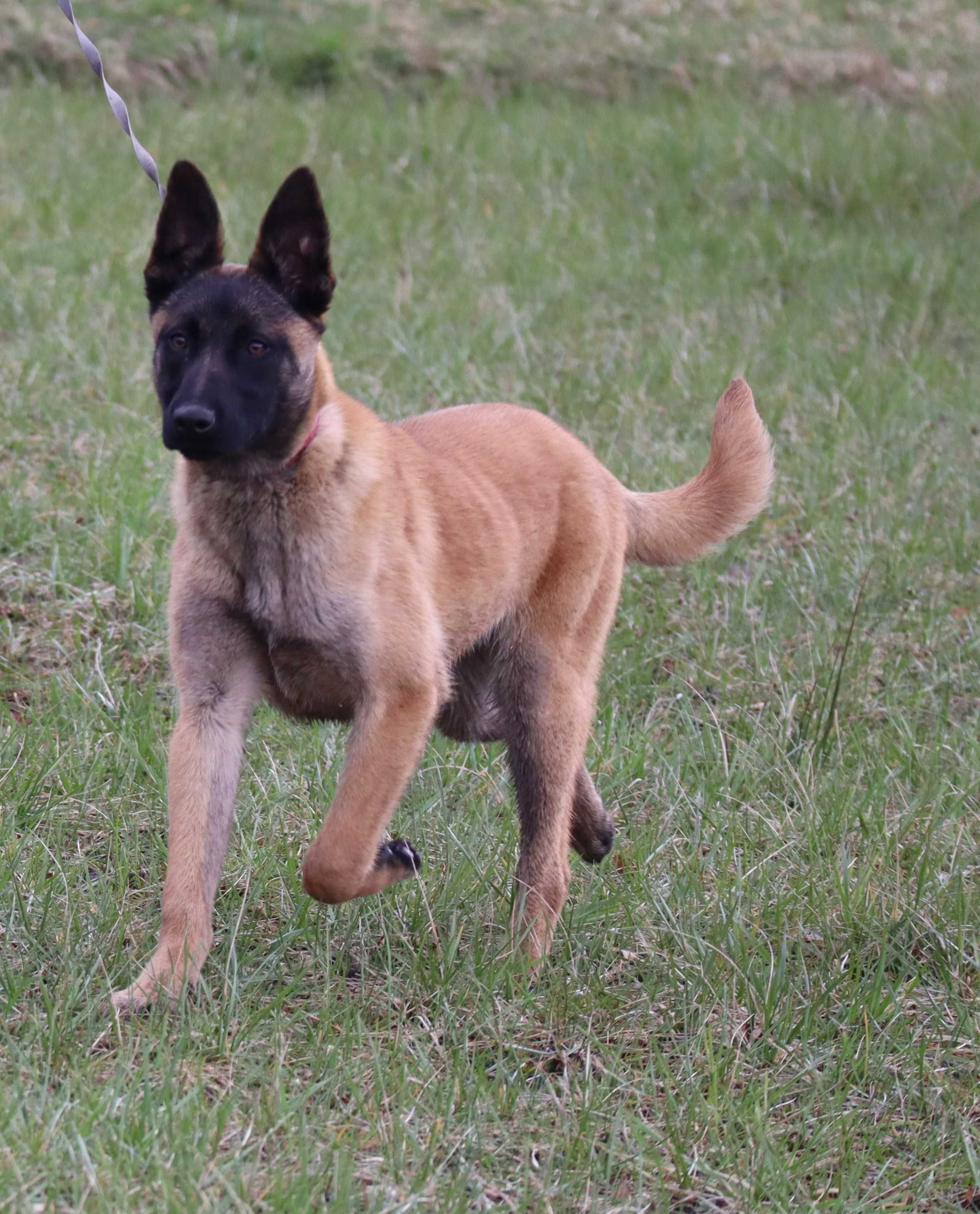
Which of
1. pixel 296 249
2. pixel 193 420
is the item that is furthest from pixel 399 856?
pixel 296 249

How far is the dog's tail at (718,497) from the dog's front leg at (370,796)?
120 cm

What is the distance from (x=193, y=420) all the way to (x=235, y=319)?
0.34m

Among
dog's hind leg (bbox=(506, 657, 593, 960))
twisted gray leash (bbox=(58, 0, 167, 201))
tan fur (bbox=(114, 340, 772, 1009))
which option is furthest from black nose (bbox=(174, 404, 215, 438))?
dog's hind leg (bbox=(506, 657, 593, 960))

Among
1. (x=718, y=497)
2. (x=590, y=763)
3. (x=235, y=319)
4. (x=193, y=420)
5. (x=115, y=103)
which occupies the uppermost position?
(x=115, y=103)

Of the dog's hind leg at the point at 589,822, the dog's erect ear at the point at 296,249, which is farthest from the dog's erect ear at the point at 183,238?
the dog's hind leg at the point at 589,822

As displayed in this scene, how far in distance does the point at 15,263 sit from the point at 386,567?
17.7 feet

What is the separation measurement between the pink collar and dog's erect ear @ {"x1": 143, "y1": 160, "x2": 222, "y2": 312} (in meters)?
0.47

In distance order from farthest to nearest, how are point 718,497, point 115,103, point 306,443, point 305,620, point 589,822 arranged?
point 718,497 → point 589,822 → point 115,103 → point 306,443 → point 305,620

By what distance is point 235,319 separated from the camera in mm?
3432

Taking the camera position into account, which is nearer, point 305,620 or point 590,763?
point 305,620

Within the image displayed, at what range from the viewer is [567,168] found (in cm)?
1078

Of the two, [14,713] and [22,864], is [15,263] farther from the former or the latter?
[22,864]

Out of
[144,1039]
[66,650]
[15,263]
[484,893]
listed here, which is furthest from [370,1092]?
[15,263]

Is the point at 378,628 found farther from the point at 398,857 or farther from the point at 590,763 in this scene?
the point at 590,763
